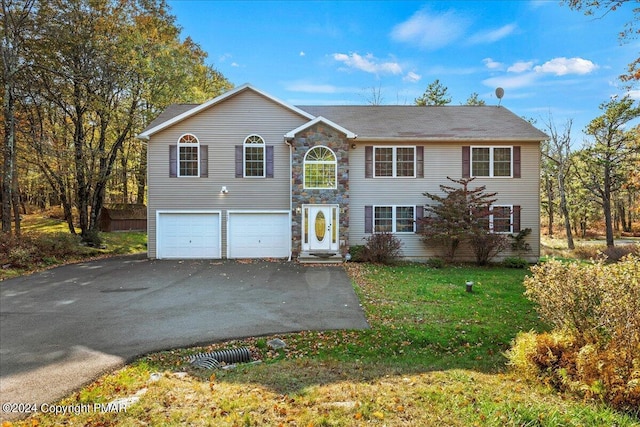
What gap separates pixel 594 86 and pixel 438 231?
16.4m

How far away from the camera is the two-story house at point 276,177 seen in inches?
567

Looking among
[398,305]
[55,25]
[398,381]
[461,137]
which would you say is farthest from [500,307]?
[55,25]

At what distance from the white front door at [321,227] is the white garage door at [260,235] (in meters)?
1.11

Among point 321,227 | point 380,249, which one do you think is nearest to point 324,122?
point 321,227

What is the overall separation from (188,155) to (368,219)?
26.7 ft

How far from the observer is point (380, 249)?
1363 centimetres

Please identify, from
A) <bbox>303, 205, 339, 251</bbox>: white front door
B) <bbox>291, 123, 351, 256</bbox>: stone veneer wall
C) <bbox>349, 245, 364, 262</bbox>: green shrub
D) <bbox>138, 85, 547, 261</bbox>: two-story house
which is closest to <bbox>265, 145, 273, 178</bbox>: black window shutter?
Result: <bbox>138, 85, 547, 261</bbox>: two-story house

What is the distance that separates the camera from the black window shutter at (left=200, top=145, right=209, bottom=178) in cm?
1445

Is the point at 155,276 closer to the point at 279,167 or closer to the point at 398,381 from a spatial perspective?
the point at 279,167

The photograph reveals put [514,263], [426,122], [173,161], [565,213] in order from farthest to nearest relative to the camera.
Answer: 1. [565,213]
2. [426,122]
3. [173,161]
4. [514,263]

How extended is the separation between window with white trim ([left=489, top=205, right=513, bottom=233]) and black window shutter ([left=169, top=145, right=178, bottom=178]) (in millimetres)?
13446

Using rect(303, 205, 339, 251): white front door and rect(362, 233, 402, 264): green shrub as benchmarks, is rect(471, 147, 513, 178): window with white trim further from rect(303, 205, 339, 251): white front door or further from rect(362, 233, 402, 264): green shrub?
rect(303, 205, 339, 251): white front door

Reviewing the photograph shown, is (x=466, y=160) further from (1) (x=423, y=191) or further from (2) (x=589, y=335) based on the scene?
(2) (x=589, y=335)

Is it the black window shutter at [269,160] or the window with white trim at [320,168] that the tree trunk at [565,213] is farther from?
the black window shutter at [269,160]
